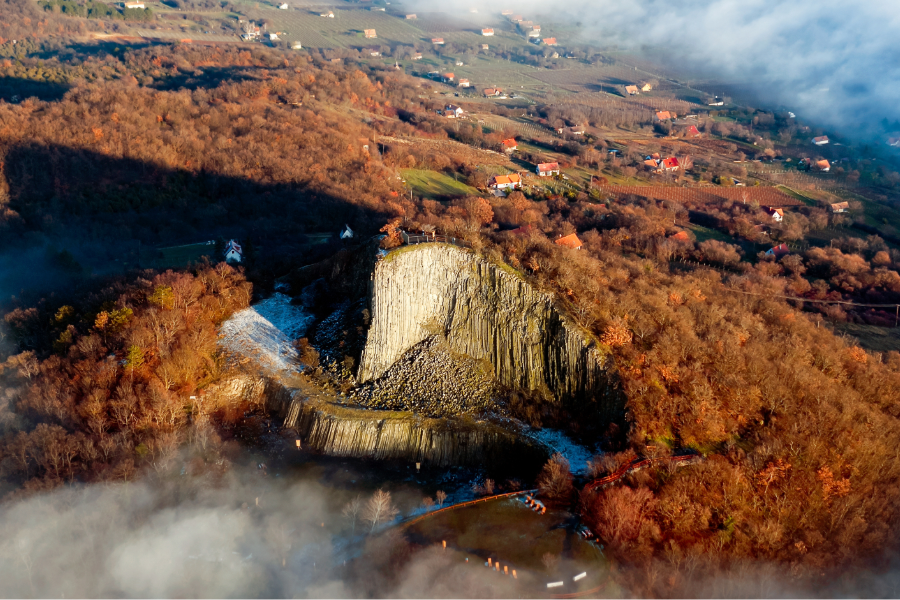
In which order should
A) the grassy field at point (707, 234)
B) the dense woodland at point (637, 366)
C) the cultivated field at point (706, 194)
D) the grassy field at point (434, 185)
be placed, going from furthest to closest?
the cultivated field at point (706, 194) → the grassy field at point (434, 185) → the grassy field at point (707, 234) → the dense woodland at point (637, 366)

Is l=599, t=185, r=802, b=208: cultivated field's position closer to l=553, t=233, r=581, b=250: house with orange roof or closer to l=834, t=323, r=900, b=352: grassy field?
l=553, t=233, r=581, b=250: house with orange roof

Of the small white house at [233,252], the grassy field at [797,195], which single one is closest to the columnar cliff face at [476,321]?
the small white house at [233,252]

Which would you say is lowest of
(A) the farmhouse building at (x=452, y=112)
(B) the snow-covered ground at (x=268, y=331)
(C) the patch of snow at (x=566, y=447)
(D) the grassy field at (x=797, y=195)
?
(C) the patch of snow at (x=566, y=447)

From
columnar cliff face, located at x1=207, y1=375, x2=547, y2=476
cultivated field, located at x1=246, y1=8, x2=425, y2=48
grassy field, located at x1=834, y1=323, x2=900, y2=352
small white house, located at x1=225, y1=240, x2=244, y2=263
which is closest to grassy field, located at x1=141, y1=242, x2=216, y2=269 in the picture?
small white house, located at x1=225, y1=240, x2=244, y2=263

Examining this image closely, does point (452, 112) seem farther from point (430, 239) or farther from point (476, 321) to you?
point (476, 321)

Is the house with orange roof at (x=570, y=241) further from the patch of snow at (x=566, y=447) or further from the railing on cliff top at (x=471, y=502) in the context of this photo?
the railing on cliff top at (x=471, y=502)

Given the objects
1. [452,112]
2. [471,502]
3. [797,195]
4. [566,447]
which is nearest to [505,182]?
[797,195]

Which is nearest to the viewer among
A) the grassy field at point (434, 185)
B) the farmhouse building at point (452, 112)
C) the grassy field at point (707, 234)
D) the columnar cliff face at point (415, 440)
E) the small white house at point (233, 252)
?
the columnar cliff face at point (415, 440)
